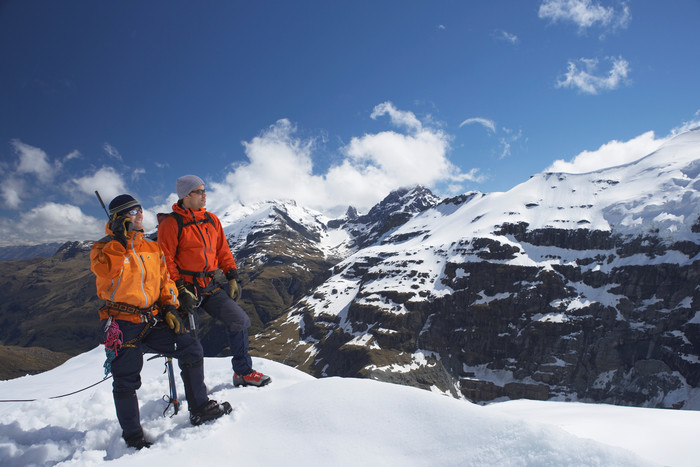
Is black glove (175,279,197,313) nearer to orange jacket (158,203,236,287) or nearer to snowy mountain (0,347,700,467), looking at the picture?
orange jacket (158,203,236,287)

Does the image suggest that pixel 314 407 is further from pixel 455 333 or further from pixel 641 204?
pixel 641 204

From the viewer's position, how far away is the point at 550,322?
166 m

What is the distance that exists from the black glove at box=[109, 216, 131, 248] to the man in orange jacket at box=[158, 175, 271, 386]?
103 cm

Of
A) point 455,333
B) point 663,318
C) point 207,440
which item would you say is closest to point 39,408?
point 207,440

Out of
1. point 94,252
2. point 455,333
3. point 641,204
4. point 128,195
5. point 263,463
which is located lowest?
point 455,333

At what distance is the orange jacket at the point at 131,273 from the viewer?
17.3 ft

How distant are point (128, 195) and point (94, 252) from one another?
1053 mm

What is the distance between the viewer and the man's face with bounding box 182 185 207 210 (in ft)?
23.2

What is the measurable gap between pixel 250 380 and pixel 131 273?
339 cm

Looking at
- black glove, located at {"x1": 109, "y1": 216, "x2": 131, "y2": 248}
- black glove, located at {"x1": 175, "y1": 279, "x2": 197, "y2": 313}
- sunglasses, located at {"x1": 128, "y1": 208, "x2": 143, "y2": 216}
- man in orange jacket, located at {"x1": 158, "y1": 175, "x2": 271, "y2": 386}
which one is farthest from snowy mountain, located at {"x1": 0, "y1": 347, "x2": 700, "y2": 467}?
sunglasses, located at {"x1": 128, "y1": 208, "x2": 143, "y2": 216}

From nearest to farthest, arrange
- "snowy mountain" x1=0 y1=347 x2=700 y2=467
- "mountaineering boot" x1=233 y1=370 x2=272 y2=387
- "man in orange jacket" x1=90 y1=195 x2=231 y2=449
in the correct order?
1. "snowy mountain" x1=0 y1=347 x2=700 y2=467
2. "man in orange jacket" x1=90 y1=195 x2=231 y2=449
3. "mountaineering boot" x1=233 y1=370 x2=272 y2=387

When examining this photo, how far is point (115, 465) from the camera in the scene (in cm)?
443

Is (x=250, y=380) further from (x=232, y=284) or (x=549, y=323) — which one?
(x=549, y=323)

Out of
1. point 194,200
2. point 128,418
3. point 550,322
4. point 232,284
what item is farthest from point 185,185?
point 550,322
